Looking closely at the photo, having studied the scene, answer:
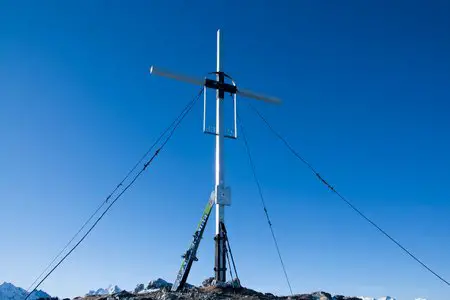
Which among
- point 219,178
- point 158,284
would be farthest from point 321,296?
point 158,284

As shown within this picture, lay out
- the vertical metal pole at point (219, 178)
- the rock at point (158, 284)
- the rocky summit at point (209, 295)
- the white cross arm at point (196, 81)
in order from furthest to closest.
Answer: the white cross arm at point (196, 81), the rock at point (158, 284), the vertical metal pole at point (219, 178), the rocky summit at point (209, 295)

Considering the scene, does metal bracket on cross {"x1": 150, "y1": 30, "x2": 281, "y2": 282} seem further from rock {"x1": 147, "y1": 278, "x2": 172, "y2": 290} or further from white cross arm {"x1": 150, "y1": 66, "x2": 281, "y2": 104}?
rock {"x1": 147, "y1": 278, "x2": 172, "y2": 290}

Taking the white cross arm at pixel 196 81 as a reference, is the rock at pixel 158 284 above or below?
below

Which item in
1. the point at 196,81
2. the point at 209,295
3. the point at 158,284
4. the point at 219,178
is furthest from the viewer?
the point at 196,81

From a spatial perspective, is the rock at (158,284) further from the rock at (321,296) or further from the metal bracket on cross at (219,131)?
the rock at (321,296)

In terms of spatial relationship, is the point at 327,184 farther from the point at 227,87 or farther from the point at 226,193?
the point at 227,87

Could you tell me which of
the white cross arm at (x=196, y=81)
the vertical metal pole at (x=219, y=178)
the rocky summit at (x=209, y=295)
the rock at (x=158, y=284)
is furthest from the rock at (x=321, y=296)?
the white cross arm at (x=196, y=81)

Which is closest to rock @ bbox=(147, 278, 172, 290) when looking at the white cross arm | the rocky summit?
the rocky summit

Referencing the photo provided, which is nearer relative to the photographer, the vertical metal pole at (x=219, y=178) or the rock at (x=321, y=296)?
the rock at (x=321, y=296)

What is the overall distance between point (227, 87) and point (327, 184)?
12.4 meters

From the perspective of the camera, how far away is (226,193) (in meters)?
34.6

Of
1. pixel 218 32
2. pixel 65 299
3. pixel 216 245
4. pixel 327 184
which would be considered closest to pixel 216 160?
pixel 216 245

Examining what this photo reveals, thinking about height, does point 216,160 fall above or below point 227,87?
below

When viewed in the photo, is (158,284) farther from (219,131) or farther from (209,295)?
(219,131)
